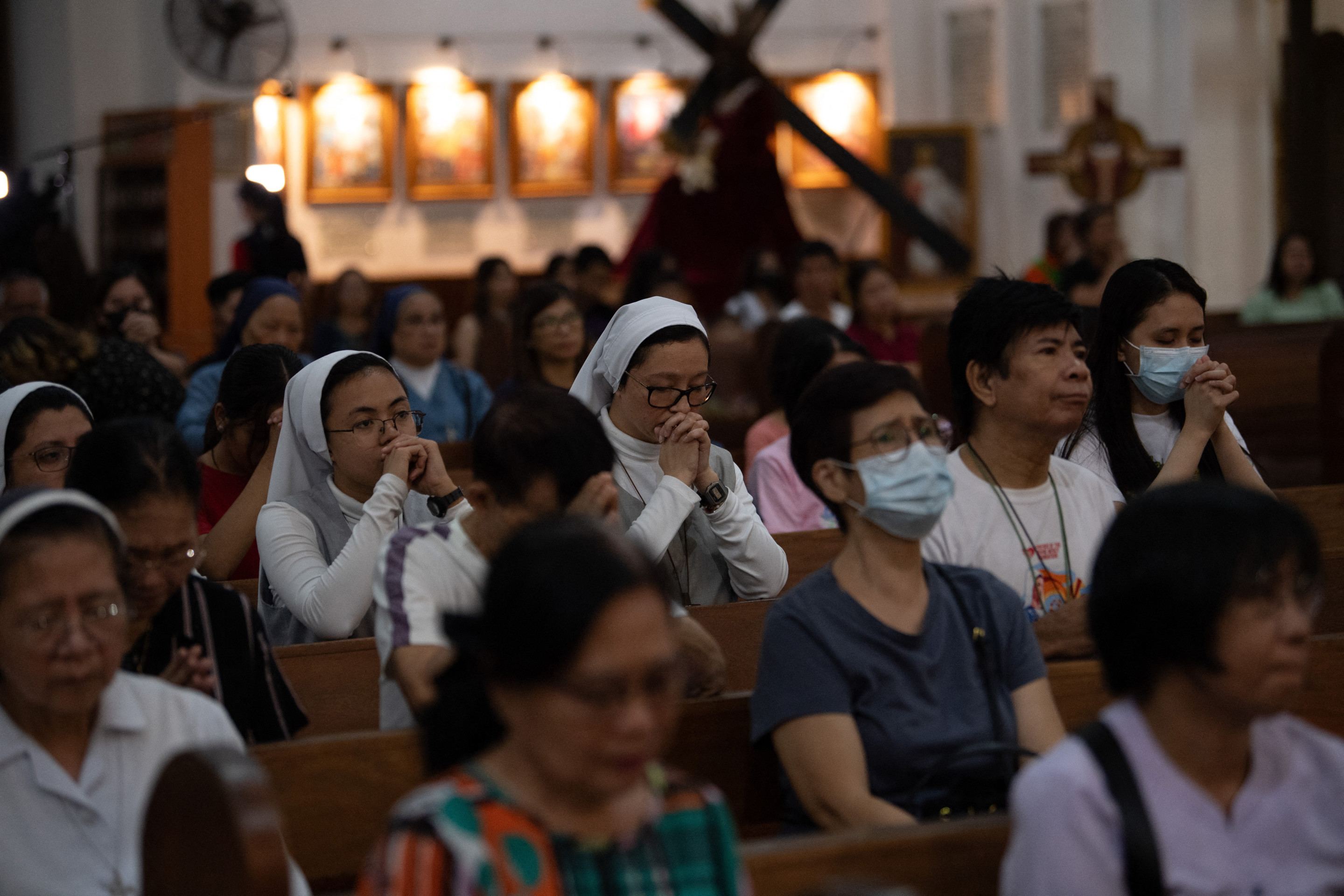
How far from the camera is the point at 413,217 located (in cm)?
1677

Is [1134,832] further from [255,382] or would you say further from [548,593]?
[255,382]

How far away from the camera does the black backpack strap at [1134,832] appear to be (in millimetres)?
1978

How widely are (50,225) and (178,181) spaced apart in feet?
5.70

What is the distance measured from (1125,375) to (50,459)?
9.09 ft

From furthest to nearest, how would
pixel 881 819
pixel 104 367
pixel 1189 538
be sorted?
1. pixel 104 367
2. pixel 881 819
3. pixel 1189 538

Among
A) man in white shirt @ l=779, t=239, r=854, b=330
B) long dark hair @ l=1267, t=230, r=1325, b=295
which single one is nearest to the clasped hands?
man in white shirt @ l=779, t=239, r=854, b=330

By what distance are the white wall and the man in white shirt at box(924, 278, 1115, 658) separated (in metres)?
11.3

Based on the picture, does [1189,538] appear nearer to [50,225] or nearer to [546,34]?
[50,225]

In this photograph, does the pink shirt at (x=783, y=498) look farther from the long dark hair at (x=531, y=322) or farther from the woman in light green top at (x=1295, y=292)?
the woman in light green top at (x=1295, y=292)

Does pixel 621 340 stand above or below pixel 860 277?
below

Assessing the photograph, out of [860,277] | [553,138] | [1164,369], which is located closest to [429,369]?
[860,277]

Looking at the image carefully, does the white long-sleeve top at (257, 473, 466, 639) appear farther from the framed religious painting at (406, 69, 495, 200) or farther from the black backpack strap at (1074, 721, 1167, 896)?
the framed religious painting at (406, 69, 495, 200)

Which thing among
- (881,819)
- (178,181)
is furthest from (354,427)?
(178,181)

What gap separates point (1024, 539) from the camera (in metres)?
3.48
